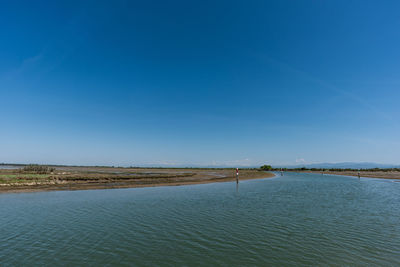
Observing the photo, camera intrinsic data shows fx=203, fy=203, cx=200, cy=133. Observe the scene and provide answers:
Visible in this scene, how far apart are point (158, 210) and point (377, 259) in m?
14.8

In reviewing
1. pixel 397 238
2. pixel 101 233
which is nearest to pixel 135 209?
pixel 101 233

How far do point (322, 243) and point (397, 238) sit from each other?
4.97 meters

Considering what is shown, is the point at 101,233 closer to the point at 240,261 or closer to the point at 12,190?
the point at 240,261

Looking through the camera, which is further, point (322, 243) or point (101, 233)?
point (101, 233)

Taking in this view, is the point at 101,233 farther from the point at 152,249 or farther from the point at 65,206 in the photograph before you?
the point at 65,206

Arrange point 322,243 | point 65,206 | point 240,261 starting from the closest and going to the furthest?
point 240,261 → point 322,243 → point 65,206

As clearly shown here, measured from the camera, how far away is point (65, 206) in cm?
1909

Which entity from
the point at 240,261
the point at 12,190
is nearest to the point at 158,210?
the point at 240,261

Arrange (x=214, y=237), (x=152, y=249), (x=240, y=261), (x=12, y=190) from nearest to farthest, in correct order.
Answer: (x=240, y=261) < (x=152, y=249) < (x=214, y=237) < (x=12, y=190)

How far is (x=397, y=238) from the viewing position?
11.8 metres

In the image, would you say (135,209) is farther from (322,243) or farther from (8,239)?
(322,243)

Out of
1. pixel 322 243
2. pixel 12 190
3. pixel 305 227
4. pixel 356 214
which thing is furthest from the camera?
pixel 12 190

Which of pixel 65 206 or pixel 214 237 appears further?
pixel 65 206

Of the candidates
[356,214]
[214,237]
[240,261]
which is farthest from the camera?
[356,214]
